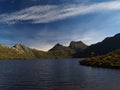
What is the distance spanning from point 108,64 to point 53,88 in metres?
121

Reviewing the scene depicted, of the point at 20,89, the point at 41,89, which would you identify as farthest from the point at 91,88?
the point at 20,89

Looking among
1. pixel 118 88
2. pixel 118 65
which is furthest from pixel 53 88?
pixel 118 65

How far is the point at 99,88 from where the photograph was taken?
81.0 meters

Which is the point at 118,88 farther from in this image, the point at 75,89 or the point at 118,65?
the point at 118,65

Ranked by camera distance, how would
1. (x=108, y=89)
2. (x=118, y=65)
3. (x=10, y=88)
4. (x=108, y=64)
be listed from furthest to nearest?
(x=108, y=64), (x=118, y=65), (x=10, y=88), (x=108, y=89)

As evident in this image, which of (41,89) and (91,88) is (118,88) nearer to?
(91,88)

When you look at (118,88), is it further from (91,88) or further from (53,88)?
(53,88)

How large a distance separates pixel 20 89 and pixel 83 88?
70.3 ft

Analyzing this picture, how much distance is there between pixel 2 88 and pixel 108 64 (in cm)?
12757

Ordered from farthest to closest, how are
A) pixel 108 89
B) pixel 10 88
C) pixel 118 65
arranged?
pixel 118 65 → pixel 10 88 → pixel 108 89

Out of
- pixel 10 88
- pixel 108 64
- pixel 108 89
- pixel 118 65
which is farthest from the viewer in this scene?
pixel 108 64

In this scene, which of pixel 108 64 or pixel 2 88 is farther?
pixel 108 64

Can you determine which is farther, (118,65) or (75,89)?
(118,65)

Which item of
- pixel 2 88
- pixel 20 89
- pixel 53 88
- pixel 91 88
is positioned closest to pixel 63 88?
pixel 53 88
